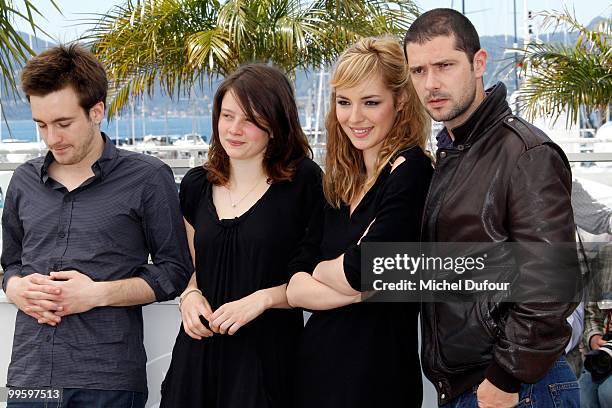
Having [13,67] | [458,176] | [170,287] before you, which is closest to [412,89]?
[458,176]

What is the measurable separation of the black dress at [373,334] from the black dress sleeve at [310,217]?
0.24 ft

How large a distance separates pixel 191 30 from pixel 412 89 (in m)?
7.43

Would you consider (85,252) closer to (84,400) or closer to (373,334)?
(84,400)

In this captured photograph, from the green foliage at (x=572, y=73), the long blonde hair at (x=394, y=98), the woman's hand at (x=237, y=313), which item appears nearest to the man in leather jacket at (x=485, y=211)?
the long blonde hair at (x=394, y=98)

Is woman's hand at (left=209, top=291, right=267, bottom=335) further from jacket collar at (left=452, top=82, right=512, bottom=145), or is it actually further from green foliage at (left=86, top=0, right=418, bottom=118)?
green foliage at (left=86, top=0, right=418, bottom=118)

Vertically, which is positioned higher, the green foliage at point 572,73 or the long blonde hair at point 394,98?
the green foliage at point 572,73

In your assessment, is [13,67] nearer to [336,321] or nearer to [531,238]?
[336,321]

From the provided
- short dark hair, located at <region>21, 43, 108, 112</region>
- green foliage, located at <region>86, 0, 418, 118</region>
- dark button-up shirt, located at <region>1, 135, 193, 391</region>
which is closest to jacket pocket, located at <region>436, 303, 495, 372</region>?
→ dark button-up shirt, located at <region>1, 135, 193, 391</region>

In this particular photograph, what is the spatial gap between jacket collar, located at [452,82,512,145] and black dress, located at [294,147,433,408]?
0.18 metres

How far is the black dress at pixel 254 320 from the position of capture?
233cm

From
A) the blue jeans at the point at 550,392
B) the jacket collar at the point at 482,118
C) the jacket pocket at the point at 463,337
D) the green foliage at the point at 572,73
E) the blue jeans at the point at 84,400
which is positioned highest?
the green foliage at the point at 572,73

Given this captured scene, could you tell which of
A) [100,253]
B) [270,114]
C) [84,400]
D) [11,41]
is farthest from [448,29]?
[11,41]

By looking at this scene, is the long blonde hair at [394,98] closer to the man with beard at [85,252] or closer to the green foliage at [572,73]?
the man with beard at [85,252]

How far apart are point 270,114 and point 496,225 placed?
0.79 m
